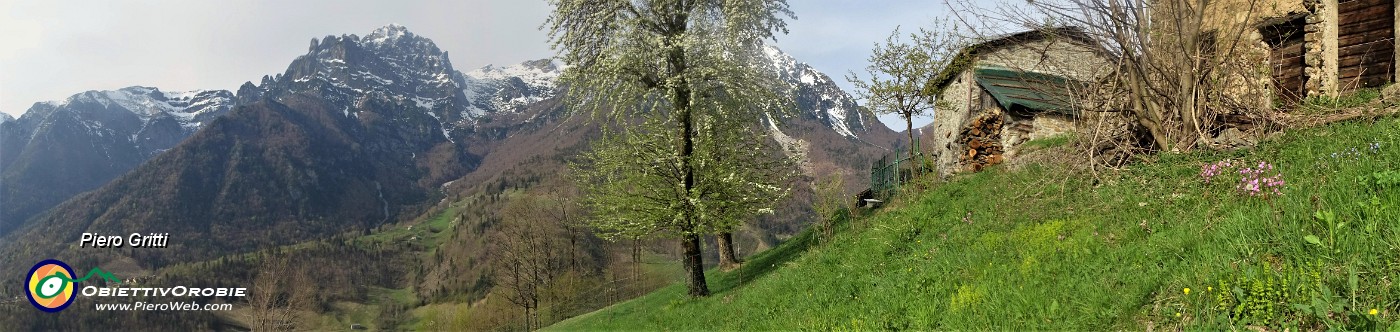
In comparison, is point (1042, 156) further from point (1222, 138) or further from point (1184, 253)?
point (1184, 253)

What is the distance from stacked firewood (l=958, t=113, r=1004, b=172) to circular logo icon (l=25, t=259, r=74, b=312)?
101 feet

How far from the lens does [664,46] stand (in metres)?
19.9

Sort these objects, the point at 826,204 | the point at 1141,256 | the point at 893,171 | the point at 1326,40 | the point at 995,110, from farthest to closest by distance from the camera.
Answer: the point at 893,171, the point at 995,110, the point at 826,204, the point at 1326,40, the point at 1141,256

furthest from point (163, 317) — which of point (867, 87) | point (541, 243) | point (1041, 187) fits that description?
point (1041, 187)

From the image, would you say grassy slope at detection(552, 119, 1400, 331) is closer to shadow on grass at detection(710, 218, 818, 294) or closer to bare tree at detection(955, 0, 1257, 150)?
bare tree at detection(955, 0, 1257, 150)

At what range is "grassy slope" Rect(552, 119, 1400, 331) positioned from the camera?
4.68 metres

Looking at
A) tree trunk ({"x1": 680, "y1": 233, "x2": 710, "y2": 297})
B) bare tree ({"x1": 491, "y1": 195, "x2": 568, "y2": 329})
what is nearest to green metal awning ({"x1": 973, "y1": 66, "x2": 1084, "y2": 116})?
tree trunk ({"x1": 680, "y1": 233, "x2": 710, "y2": 297})

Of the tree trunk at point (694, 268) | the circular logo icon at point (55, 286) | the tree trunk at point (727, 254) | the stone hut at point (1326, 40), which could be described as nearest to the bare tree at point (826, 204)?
the tree trunk at point (694, 268)

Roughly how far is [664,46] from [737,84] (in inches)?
98.3

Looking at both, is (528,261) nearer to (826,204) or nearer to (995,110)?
(826,204)

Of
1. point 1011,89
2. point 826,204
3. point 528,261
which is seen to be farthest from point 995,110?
point 528,261

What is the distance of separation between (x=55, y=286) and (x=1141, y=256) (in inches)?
1407

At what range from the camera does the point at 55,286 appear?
2656cm

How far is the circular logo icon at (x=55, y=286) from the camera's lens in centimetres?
2367
